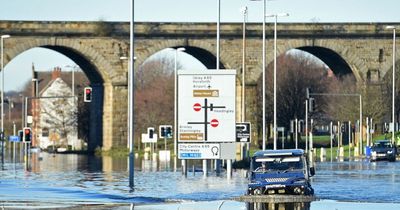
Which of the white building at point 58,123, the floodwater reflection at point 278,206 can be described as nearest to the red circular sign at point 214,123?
the floodwater reflection at point 278,206

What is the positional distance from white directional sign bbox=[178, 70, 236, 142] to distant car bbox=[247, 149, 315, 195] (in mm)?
8840

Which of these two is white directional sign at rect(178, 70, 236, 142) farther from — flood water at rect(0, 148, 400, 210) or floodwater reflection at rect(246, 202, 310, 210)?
floodwater reflection at rect(246, 202, 310, 210)

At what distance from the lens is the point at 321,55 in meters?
116

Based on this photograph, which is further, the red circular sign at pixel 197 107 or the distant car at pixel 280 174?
the red circular sign at pixel 197 107

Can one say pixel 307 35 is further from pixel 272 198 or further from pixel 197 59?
pixel 272 198

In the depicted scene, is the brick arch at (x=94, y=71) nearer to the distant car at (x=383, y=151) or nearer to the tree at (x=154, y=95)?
the tree at (x=154, y=95)

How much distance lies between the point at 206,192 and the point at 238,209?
35.6 ft

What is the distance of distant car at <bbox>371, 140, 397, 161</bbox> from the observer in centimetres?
8388

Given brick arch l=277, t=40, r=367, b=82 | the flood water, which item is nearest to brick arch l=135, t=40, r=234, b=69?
brick arch l=277, t=40, r=367, b=82

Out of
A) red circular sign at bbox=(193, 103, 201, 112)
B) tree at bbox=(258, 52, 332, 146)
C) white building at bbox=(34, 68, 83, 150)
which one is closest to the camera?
red circular sign at bbox=(193, 103, 201, 112)

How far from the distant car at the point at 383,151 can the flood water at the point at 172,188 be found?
1705 cm

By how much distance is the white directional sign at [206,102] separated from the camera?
1944 inches

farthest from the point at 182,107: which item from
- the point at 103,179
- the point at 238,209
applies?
the point at 238,209

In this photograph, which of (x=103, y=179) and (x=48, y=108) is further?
(x=48, y=108)
